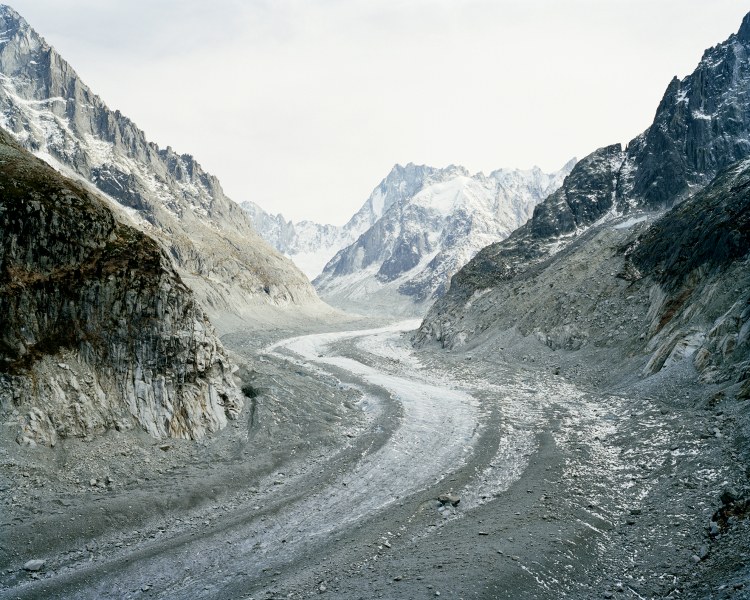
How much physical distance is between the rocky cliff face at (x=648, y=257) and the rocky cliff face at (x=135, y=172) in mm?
69873

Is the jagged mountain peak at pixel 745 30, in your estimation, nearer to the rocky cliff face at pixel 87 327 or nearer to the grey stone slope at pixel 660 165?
the grey stone slope at pixel 660 165

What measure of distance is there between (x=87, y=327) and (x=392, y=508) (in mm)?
17559

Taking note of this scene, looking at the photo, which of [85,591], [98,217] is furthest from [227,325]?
[85,591]

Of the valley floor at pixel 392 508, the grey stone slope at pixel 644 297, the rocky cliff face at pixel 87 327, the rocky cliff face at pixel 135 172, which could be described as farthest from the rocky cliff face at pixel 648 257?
the rocky cliff face at pixel 135 172

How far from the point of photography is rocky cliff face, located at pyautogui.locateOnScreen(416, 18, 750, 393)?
3381 centimetres

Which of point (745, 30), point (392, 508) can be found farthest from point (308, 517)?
point (745, 30)

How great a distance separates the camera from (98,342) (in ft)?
78.2

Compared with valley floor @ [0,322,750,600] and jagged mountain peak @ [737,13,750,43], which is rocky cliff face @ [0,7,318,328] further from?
jagged mountain peak @ [737,13,750,43]

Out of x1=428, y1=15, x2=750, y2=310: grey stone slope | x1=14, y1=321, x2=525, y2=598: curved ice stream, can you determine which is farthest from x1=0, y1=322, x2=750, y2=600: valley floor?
x1=428, y1=15, x2=750, y2=310: grey stone slope

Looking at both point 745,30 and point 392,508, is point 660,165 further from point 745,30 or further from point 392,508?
point 392,508

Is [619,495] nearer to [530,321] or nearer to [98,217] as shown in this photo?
[98,217]

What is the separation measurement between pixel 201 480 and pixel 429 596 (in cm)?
1246

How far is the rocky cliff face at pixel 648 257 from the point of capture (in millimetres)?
33812

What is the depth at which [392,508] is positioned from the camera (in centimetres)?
1939
